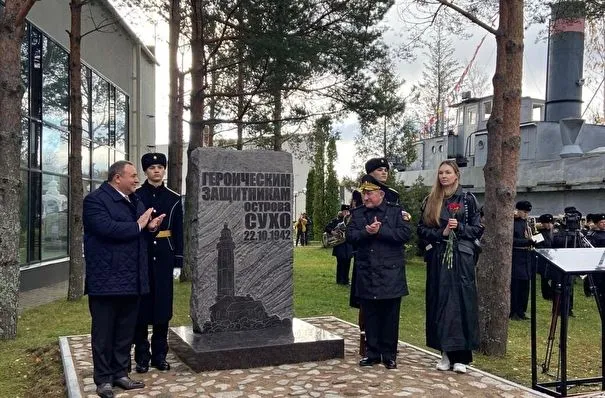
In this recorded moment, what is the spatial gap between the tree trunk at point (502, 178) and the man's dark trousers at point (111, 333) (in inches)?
153

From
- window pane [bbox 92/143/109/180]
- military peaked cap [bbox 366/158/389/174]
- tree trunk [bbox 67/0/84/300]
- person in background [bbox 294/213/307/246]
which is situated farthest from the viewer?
person in background [bbox 294/213/307/246]

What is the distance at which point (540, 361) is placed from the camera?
22.0 ft

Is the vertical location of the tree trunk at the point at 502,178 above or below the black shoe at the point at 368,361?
above

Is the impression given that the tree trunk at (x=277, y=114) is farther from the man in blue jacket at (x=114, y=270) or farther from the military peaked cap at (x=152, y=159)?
the man in blue jacket at (x=114, y=270)

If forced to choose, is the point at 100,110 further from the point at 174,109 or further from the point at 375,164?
the point at 375,164

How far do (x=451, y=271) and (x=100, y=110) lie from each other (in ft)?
51.0

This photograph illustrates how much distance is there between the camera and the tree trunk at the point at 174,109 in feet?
38.4

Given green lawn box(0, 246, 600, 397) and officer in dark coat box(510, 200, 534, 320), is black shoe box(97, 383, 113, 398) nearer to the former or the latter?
green lawn box(0, 246, 600, 397)

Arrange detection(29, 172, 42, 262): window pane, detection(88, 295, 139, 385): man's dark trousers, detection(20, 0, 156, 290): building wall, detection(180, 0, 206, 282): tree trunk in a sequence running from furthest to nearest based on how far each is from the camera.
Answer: detection(29, 172, 42, 262): window pane, detection(20, 0, 156, 290): building wall, detection(180, 0, 206, 282): tree trunk, detection(88, 295, 139, 385): man's dark trousers

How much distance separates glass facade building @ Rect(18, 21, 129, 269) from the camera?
1284cm

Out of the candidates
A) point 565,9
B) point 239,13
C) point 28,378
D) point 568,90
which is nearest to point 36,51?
point 239,13

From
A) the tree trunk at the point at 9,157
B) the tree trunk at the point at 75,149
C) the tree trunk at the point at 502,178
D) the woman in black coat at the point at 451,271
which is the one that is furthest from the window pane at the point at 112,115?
the woman in black coat at the point at 451,271

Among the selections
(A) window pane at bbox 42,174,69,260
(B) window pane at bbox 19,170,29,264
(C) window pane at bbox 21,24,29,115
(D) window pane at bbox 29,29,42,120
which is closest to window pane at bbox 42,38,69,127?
(D) window pane at bbox 29,29,42,120

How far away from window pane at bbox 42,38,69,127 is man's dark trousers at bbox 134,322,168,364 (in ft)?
32.2
